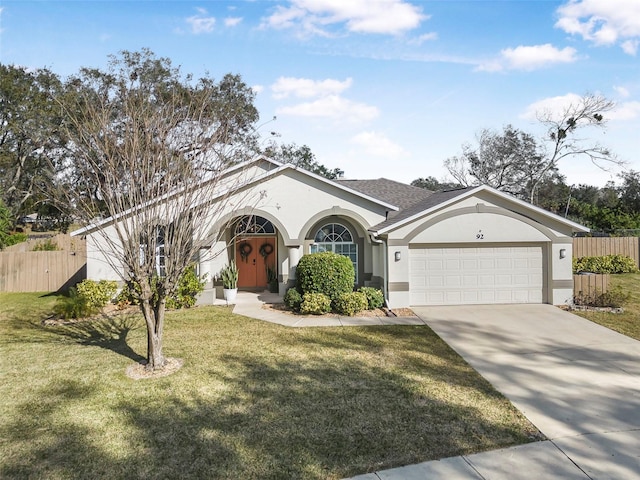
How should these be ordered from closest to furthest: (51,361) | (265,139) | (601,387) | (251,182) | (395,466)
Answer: (395,466) → (601,387) → (51,361) → (265,139) → (251,182)

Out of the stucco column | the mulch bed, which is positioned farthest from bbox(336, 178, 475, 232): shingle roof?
the mulch bed

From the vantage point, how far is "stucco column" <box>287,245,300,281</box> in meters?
14.9

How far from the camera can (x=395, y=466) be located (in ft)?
15.6

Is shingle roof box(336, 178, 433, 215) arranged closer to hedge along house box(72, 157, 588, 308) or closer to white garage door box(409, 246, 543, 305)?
hedge along house box(72, 157, 588, 308)

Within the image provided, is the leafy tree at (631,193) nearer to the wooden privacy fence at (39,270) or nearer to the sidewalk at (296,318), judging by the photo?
the sidewalk at (296,318)

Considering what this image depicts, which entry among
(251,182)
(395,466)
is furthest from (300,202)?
(395,466)

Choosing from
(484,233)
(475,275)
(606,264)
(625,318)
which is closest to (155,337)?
(475,275)

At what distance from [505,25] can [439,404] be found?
11.0m

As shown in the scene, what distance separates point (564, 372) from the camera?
25.3ft

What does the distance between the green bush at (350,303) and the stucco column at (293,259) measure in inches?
98.0

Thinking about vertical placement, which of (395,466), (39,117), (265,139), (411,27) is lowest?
(395,466)

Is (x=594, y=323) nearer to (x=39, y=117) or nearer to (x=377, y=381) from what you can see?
(x=377, y=381)

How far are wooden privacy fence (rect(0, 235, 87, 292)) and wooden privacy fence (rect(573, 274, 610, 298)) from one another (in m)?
19.5

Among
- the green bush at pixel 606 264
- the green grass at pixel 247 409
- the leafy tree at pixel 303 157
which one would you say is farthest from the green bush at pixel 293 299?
the leafy tree at pixel 303 157
